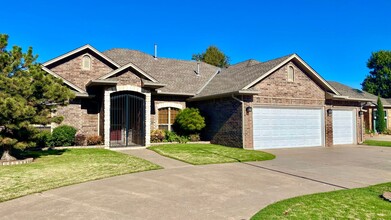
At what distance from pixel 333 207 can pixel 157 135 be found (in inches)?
521

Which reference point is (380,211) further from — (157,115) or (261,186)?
(157,115)

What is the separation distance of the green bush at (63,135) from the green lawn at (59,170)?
2.21 metres

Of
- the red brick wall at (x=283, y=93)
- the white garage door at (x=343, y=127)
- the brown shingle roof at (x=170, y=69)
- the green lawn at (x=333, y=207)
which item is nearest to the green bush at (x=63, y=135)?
the brown shingle roof at (x=170, y=69)

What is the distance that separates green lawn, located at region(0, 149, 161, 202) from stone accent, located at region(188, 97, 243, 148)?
6604 mm

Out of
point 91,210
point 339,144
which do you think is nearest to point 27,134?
point 91,210

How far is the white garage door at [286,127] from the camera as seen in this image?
649 inches

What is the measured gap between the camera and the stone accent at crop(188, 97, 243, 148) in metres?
16.1

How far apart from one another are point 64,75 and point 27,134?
6386mm

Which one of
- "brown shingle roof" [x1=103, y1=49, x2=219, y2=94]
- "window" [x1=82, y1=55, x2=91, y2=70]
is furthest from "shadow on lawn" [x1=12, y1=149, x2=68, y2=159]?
"brown shingle roof" [x1=103, y1=49, x2=219, y2=94]

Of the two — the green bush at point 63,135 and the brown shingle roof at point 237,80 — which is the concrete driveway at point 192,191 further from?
the green bush at point 63,135

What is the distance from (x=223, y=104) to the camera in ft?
57.0

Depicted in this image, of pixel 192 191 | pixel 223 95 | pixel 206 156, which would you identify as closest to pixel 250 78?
pixel 223 95

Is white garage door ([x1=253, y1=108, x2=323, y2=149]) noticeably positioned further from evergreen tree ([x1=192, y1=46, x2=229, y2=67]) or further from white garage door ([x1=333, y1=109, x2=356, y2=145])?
evergreen tree ([x1=192, y1=46, x2=229, y2=67])

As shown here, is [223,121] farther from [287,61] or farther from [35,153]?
[35,153]
